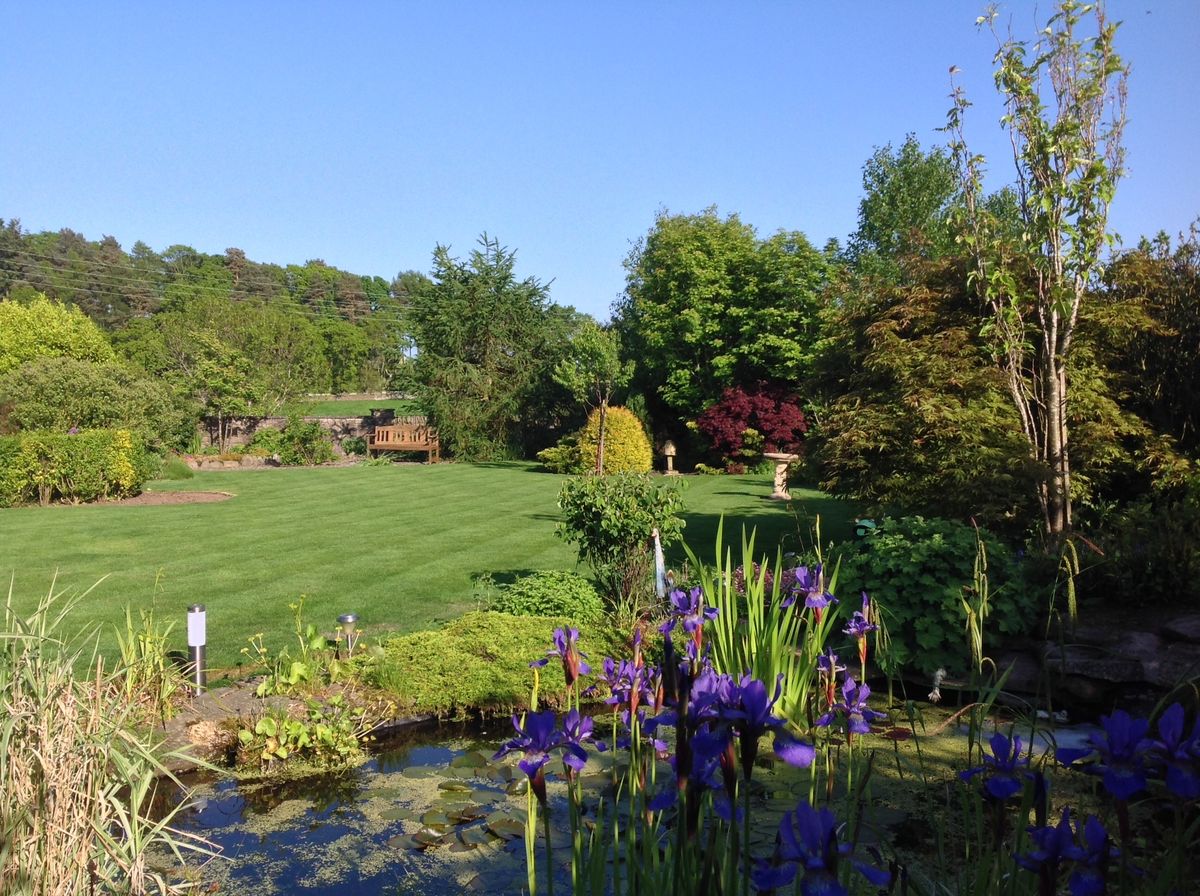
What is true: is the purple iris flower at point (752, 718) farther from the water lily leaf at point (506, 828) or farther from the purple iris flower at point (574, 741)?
the water lily leaf at point (506, 828)

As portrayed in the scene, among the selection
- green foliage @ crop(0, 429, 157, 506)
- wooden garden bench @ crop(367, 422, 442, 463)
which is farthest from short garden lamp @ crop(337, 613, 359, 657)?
wooden garden bench @ crop(367, 422, 442, 463)

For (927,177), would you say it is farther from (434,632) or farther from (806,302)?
(434,632)

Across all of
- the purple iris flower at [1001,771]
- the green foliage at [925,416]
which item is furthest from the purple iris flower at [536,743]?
the green foliage at [925,416]

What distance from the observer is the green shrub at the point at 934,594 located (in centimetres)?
519

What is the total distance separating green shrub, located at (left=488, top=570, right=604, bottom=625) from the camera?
628cm

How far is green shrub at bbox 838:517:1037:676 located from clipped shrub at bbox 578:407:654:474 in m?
14.1

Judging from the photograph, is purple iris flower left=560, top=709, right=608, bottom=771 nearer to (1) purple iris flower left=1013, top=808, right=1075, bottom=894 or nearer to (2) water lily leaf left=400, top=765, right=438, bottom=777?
(1) purple iris flower left=1013, top=808, right=1075, bottom=894

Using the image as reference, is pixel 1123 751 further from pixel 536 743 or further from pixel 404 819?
pixel 404 819

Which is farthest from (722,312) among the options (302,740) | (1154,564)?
(302,740)

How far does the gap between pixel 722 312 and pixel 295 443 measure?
11.6 meters

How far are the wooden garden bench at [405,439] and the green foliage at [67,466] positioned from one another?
9440 mm

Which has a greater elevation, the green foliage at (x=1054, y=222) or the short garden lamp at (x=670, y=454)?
the green foliage at (x=1054, y=222)

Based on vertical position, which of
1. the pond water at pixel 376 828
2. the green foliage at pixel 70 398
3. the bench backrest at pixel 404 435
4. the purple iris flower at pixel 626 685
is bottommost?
the pond water at pixel 376 828

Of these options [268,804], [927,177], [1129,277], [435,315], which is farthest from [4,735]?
[927,177]
